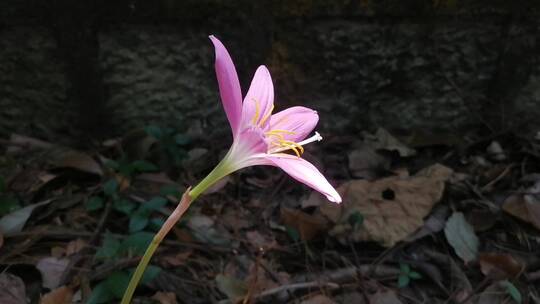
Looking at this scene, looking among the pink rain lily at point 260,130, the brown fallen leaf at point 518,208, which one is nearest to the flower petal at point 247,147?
the pink rain lily at point 260,130

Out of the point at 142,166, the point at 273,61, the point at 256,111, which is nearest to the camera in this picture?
the point at 256,111

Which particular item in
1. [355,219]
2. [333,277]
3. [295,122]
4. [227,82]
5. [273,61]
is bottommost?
[333,277]

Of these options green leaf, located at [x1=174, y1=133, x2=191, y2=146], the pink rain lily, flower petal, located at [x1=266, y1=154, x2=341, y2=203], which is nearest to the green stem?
the pink rain lily

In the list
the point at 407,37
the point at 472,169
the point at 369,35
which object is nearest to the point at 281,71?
the point at 369,35

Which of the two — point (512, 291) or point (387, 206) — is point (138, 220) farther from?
point (512, 291)

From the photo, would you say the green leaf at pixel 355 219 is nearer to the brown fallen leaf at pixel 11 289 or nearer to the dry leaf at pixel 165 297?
the dry leaf at pixel 165 297

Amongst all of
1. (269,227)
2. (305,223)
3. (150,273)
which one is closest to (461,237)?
(305,223)

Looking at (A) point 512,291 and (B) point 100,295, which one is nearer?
(B) point 100,295

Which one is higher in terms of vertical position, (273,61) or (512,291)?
(273,61)
